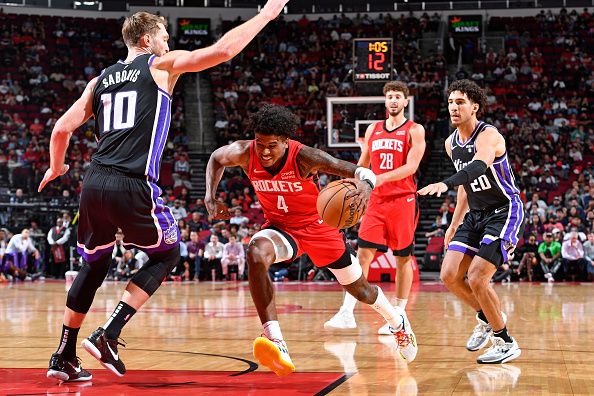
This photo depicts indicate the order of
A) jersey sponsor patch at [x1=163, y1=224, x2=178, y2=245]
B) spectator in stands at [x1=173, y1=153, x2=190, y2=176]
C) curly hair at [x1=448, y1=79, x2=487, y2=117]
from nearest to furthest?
jersey sponsor patch at [x1=163, y1=224, x2=178, y2=245]
curly hair at [x1=448, y1=79, x2=487, y2=117]
spectator in stands at [x1=173, y1=153, x2=190, y2=176]

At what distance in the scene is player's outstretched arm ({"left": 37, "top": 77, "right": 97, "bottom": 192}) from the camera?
15.6 ft

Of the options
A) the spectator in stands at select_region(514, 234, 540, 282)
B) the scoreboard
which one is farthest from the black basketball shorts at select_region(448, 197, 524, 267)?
the spectator in stands at select_region(514, 234, 540, 282)

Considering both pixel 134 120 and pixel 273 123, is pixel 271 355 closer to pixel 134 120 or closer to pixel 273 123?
pixel 273 123

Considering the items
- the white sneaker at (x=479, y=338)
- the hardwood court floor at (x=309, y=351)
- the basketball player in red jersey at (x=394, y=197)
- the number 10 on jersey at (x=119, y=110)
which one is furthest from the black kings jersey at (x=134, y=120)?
the basketball player in red jersey at (x=394, y=197)

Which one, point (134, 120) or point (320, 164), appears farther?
point (320, 164)

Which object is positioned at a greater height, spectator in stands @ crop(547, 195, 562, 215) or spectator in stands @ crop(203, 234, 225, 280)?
spectator in stands @ crop(547, 195, 562, 215)

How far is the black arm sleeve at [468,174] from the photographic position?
525 cm

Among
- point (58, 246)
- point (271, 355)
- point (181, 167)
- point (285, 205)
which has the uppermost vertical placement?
point (285, 205)

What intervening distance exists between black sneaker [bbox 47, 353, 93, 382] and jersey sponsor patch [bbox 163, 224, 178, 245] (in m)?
0.93

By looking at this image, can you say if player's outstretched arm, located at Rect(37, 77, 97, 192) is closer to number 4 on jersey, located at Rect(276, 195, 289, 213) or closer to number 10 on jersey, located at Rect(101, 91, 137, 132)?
number 10 on jersey, located at Rect(101, 91, 137, 132)

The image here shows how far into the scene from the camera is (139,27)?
4.91m

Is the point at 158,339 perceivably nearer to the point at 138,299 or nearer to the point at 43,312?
the point at 138,299

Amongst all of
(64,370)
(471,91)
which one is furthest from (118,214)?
(471,91)

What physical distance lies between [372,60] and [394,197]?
27.6 feet
